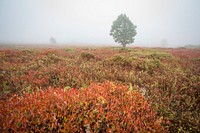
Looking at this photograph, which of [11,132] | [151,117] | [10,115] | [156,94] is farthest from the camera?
[156,94]

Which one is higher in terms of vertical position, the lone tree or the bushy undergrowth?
the lone tree

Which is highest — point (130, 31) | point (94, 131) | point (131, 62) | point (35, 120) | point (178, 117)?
point (130, 31)

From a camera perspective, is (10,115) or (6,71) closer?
(10,115)

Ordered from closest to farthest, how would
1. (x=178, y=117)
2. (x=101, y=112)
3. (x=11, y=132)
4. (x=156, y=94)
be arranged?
(x=11, y=132) < (x=101, y=112) < (x=178, y=117) < (x=156, y=94)

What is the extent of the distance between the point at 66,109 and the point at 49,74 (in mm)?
3690

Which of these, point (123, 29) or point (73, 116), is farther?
point (123, 29)

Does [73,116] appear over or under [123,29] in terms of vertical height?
under

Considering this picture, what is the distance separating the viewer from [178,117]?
329 cm

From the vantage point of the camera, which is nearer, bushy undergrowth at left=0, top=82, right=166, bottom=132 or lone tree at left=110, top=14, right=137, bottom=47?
bushy undergrowth at left=0, top=82, right=166, bottom=132

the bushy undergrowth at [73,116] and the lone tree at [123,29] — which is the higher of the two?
the lone tree at [123,29]

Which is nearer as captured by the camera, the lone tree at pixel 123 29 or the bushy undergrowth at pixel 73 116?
the bushy undergrowth at pixel 73 116

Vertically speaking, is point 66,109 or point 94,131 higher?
point 66,109

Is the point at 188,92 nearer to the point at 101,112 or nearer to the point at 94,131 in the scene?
the point at 101,112

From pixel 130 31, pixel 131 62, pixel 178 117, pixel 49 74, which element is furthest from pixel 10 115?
pixel 130 31
